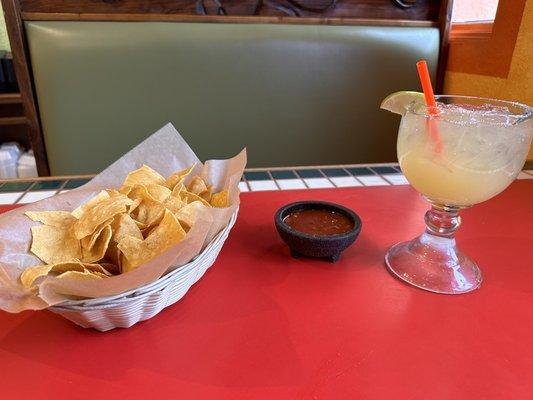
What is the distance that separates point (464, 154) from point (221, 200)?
395 millimetres

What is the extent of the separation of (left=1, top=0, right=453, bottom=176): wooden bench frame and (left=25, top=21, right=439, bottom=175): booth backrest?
4 cm

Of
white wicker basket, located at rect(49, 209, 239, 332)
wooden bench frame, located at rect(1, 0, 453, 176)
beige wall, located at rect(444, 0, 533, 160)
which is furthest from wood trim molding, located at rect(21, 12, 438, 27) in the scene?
white wicker basket, located at rect(49, 209, 239, 332)

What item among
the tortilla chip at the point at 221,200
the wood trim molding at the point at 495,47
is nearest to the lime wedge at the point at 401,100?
the tortilla chip at the point at 221,200

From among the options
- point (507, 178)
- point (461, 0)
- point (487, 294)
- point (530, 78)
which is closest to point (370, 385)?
point (487, 294)

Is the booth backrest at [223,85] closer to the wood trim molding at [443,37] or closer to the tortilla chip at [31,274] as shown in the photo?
the wood trim molding at [443,37]

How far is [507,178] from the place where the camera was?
646 millimetres

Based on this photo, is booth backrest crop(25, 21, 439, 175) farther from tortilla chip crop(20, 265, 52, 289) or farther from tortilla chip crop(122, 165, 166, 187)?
tortilla chip crop(20, 265, 52, 289)

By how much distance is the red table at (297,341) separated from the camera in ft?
1.51

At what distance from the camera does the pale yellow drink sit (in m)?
0.60

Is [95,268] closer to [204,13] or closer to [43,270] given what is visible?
[43,270]

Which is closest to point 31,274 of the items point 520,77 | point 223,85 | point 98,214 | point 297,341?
point 98,214

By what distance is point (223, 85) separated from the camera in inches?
68.1

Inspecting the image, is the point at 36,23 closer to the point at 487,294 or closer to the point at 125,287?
the point at 125,287

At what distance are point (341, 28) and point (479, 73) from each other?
63cm
